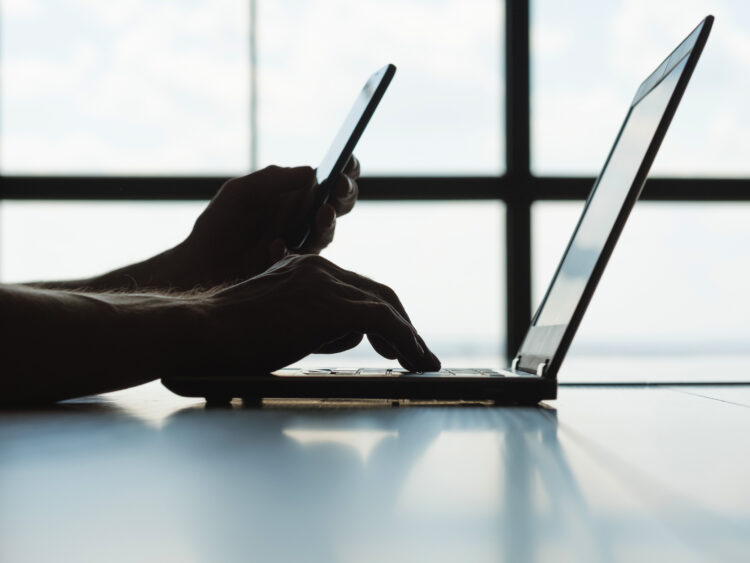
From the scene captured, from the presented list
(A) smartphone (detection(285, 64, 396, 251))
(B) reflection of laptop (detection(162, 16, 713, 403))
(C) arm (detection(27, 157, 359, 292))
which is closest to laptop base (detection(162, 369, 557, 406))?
(B) reflection of laptop (detection(162, 16, 713, 403))

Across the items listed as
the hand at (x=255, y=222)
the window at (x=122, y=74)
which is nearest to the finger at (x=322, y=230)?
the hand at (x=255, y=222)

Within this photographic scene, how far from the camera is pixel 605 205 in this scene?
0.66m

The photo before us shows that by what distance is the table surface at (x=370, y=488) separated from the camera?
19cm

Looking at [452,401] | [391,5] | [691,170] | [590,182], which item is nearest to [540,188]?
[590,182]

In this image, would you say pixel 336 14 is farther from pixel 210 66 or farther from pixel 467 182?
pixel 467 182

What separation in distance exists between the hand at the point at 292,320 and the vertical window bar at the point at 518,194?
1.15m

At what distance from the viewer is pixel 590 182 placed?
1725 mm

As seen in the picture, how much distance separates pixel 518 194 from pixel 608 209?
1138 mm

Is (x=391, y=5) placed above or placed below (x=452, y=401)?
above

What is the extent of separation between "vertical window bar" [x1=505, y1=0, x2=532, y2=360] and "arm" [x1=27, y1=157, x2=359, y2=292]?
726mm

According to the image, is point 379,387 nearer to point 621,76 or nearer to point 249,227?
point 249,227

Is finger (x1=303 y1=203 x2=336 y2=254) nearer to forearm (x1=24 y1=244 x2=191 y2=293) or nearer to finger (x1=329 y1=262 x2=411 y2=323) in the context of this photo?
forearm (x1=24 y1=244 x2=191 y2=293)

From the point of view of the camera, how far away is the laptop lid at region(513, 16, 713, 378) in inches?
20.8

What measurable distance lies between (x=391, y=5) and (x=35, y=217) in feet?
3.95
